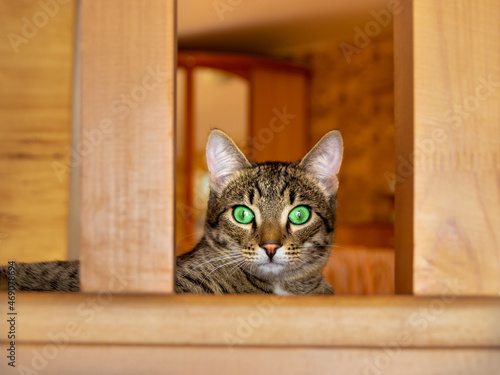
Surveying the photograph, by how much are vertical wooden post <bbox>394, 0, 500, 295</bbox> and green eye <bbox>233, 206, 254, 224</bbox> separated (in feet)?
2.65

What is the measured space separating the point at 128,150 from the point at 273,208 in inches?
32.4

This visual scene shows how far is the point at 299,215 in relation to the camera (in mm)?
1507

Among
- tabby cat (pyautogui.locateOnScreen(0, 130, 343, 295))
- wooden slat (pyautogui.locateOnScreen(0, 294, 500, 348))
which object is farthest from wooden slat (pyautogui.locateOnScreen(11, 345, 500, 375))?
tabby cat (pyautogui.locateOnScreen(0, 130, 343, 295))

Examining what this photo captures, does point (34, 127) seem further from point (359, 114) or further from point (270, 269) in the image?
point (359, 114)

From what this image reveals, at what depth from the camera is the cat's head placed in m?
1.39

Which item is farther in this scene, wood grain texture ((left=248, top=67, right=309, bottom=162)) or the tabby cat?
wood grain texture ((left=248, top=67, right=309, bottom=162))

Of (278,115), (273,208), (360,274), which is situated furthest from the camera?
(278,115)

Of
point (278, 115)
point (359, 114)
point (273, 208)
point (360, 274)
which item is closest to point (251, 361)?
point (273, 208)

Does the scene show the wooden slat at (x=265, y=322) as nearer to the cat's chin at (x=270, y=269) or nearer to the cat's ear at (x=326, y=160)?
the cat's chin at (x=270, y=269)

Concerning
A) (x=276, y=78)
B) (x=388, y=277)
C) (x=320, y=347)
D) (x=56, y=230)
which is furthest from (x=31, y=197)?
(x=276, y=78)

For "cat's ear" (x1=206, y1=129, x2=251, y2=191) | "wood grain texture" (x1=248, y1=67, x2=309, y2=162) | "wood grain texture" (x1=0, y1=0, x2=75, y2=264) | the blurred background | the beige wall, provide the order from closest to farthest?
"cat's ear" (x1=206, y1=129, x2=251, y2=191), "wood grain texture" (x1=0, y1=0, x2=75, y2=264), the blurred background, the beige wall, "wood grain texture" (x1=248, y1=67, x2=309, y2=162)

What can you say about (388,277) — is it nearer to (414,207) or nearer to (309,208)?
(309,208)

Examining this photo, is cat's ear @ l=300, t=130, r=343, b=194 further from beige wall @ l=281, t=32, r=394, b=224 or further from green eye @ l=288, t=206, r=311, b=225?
beige wall @ l=281, t=32, r=394, b=224

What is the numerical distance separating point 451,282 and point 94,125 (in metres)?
0.57
